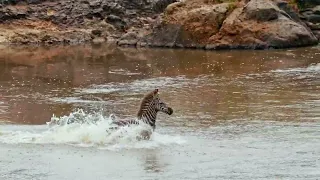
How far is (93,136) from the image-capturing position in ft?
41.1

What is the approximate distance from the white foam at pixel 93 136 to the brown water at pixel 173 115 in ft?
0.07

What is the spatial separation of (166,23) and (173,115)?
17146 millimetres

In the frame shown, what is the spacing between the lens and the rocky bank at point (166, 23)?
3083 centimetres

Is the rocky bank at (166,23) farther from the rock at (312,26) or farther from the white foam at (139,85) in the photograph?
the white foam at (139,85)

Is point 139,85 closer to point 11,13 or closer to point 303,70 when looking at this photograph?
point 303,70

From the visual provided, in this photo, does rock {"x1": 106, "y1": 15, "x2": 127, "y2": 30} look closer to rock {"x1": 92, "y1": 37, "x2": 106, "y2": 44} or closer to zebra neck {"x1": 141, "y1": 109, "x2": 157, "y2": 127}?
rock {"x1": 92, "y1": 37, "x2": 106, "y2": 44}

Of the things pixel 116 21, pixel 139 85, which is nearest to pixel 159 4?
pixel 116 21

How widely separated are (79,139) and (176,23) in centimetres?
2020

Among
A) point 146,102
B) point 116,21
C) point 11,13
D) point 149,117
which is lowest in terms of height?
point 116,21

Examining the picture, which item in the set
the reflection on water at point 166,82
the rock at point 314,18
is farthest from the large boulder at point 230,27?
the rock at point 314,18

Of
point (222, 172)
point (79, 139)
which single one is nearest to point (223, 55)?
point (79, 139)

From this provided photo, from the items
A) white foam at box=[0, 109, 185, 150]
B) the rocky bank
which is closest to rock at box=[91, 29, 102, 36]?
the rocky bank

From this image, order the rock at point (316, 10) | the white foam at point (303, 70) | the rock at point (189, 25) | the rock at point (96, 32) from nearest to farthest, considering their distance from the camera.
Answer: the white foam at point (303, 70)
the rock at point (189, 25)
the rock at point (316, 10)
the rock at point (96, 32)

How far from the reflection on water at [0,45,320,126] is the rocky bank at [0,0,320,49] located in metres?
1.42
